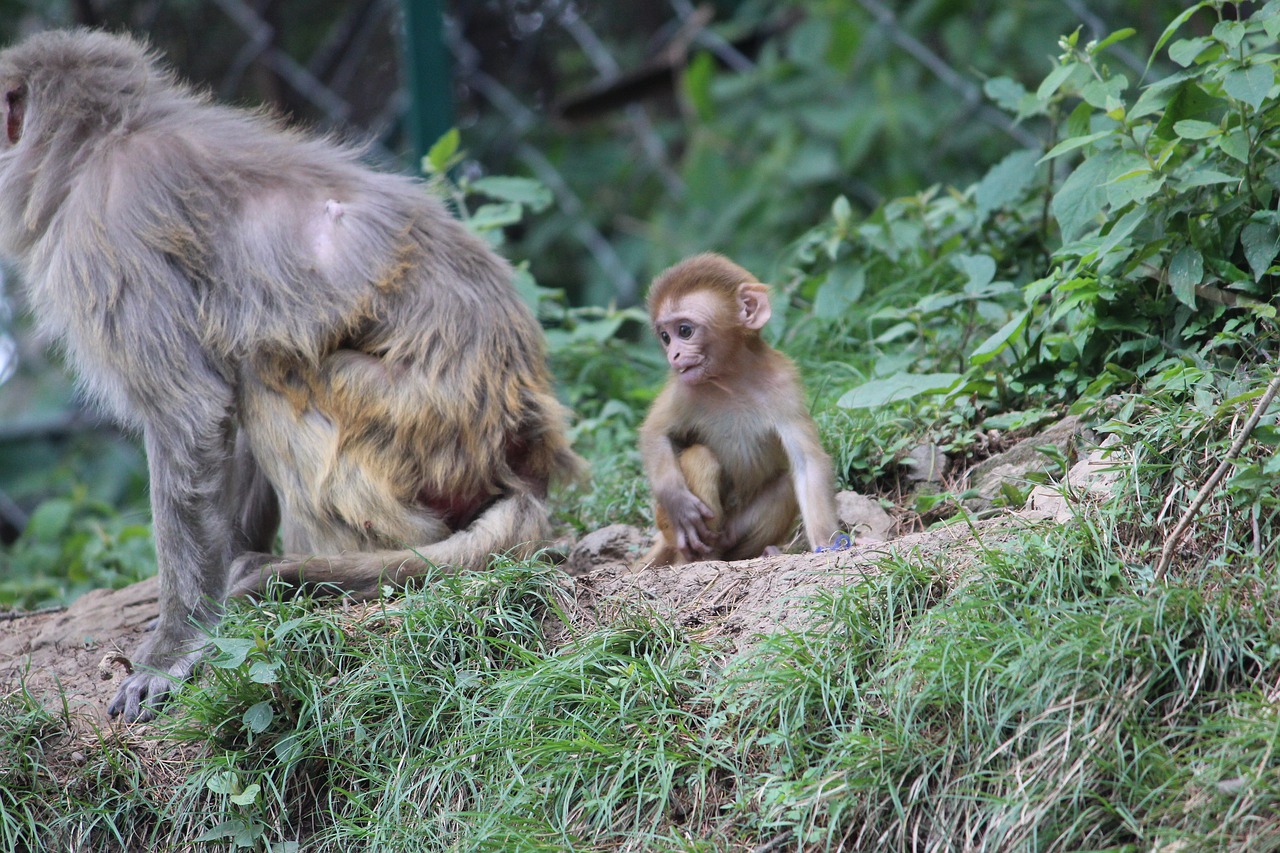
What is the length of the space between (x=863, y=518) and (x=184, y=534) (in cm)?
231

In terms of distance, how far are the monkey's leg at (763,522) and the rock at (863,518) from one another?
0.18m

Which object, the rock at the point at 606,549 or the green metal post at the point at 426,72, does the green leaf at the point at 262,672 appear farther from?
the green metal post at the point at 426,72

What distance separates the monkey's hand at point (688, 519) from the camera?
164 inches

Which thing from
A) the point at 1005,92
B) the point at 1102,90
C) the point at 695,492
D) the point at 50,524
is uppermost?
the point at 1102,90

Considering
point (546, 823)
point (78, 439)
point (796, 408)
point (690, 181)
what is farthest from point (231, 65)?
point (546, 823)

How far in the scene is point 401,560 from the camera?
4082 millimetres

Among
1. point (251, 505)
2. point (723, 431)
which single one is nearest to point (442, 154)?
point (251, 505)

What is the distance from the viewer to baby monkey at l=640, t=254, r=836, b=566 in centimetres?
420

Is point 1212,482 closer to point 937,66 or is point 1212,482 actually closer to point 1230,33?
point 1230,33

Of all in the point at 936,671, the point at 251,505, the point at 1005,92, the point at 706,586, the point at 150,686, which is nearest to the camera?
the point at 936,671

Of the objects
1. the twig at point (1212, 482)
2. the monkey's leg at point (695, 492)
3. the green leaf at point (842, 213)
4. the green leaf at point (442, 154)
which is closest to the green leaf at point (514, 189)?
the green leaf at point (442, 154)

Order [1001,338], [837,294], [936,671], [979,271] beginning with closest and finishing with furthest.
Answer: [936,671] → [1001,338] → [979,271] → [837,294]

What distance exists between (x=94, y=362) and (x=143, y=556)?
218cm

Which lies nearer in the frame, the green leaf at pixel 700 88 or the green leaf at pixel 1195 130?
the green leaf at pixel 1195 130
